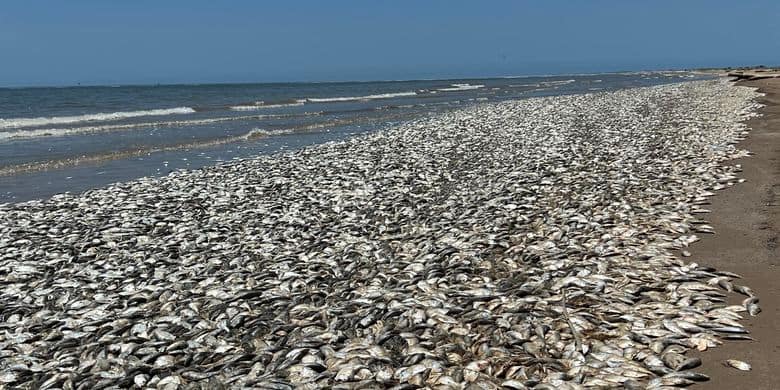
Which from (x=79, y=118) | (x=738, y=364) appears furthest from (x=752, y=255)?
(x=79, y=118)

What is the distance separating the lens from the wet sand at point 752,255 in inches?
205

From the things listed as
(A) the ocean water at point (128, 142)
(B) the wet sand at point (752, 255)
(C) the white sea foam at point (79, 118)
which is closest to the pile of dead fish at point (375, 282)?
(B) the wet sand at point (752, 255)

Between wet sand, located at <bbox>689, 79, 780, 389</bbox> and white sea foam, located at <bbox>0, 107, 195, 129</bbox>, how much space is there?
3650 cm

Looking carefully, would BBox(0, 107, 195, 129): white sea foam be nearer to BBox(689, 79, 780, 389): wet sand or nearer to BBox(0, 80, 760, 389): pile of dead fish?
BBox(0, 80, 760, 389): pile of dead fish

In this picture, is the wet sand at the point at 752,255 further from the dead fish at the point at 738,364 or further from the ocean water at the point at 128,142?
the ocean water at the point at 128,142

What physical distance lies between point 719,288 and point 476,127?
2073 centimetres

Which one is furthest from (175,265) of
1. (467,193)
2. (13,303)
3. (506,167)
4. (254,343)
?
(506,167)

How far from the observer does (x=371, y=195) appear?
13102 millimetres

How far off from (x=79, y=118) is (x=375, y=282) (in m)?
40.2

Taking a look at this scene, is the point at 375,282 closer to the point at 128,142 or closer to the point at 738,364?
the point at 738,364

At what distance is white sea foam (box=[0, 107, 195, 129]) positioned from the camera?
121ft

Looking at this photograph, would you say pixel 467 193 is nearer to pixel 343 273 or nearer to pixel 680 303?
pixel 343 273

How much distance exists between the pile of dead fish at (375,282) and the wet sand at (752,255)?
21cm

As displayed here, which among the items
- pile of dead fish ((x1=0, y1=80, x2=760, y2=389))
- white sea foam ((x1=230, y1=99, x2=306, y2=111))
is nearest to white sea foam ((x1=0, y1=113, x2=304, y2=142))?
white sea foam ((x1=230, y1=99, x2=306, y2=111))
